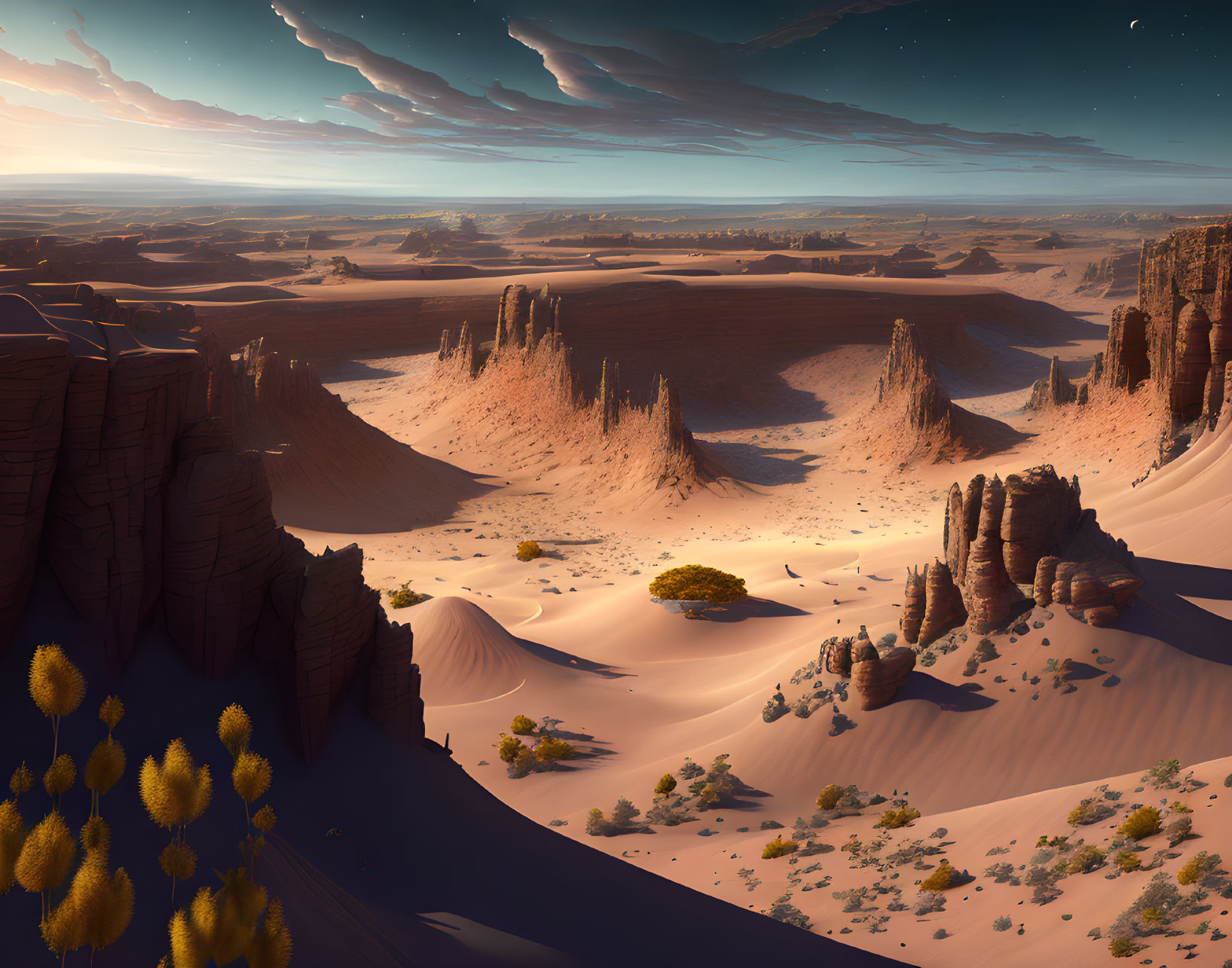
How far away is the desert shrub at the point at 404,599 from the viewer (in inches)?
1177

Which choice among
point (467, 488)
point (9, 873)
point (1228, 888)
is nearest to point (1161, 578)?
point (1228, 888)

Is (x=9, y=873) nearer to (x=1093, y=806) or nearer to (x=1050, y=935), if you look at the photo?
(x=1050, y=935)

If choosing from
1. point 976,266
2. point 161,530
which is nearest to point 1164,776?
point 161,530

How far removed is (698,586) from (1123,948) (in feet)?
62.5

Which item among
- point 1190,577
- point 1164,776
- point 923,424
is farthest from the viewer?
point 923,424

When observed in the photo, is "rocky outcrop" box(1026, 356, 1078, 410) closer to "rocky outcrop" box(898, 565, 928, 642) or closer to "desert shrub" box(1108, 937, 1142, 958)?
"rocky outcrop" box(898, 565, 928, 642)

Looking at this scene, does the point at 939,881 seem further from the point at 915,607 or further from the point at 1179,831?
the point at 915,607

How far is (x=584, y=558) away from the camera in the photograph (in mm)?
37250

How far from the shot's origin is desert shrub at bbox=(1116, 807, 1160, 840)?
12.6 meters

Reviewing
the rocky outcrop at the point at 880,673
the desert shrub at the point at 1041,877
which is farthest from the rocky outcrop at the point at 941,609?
the desert shrub at the point at 1041,877

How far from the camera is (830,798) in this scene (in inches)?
691

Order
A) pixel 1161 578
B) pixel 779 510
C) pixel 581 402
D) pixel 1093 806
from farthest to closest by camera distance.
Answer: pixel 581 402 < pixel 779 510 < pixel 1161 578 < pixel 1093 806

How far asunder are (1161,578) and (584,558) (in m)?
21.2

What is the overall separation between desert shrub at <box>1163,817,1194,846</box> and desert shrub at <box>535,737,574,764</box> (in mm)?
12581
